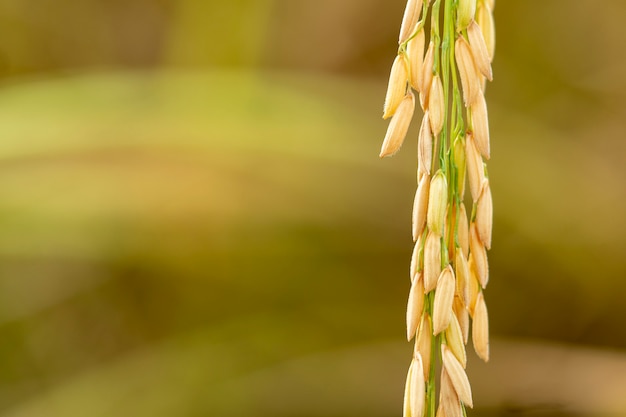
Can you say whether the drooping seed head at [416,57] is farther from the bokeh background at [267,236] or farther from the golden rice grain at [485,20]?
the bokeh background at [267,236]

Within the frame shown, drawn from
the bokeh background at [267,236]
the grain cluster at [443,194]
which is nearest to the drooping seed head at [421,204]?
the grain cluster at [443,194]

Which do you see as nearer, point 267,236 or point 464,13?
point 464,13

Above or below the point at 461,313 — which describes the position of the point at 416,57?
above

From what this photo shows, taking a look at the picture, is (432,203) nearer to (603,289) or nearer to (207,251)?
(207,251)

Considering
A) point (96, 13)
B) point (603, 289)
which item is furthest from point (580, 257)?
point (96, 13)

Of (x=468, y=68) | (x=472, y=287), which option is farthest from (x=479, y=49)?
(x=472, y=287)

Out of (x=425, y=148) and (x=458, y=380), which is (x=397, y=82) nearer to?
(x=425, y=148)
